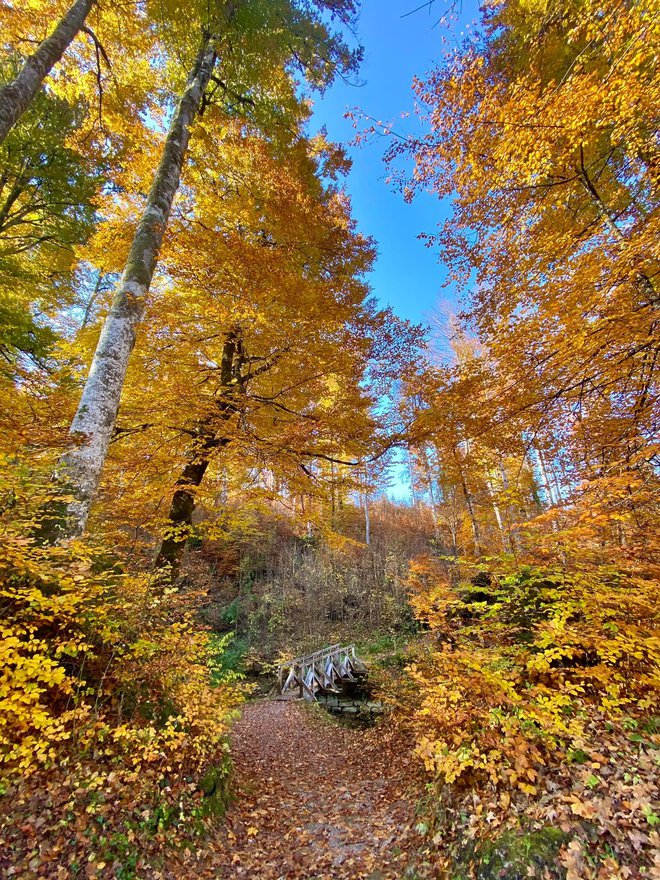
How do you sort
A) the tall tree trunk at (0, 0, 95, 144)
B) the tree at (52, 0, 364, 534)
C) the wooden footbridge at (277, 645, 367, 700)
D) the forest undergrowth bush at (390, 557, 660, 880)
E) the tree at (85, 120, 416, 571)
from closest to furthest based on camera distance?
the forest undergrowth bush at (390, 557, 660, 880)
the tall tree trunk at (0, 0, 95, 144)
the tree at (52, 0, 364, 534)
the tree at (85, 120, 416, 571)
the wooden footbridge at (277, 645, 367, 700)

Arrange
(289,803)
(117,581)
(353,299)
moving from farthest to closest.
Result: (353,299) < (289,803) < (117,581)

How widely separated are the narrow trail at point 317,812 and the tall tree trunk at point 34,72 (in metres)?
7.90

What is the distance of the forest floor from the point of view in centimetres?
340

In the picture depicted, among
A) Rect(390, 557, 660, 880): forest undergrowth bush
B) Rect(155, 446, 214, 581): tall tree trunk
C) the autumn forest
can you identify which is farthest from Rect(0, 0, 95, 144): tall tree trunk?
Rect(390, 557, 660, 880): forest undergrowth bush

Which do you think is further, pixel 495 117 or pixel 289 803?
pixel 289 803

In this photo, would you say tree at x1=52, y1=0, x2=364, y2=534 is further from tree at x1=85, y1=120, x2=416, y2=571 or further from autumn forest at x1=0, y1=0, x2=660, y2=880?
tree at x1=85, y1=120, x2=416, y2=571

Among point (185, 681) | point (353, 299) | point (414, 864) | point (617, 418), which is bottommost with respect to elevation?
point (414, 864)

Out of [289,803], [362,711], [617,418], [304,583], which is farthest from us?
[304,583]

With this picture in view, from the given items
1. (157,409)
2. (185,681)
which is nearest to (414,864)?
(185,681)

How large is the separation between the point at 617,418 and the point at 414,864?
6327 mm

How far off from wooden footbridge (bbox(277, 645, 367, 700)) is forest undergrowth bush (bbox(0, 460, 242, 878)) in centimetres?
707

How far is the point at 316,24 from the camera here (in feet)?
21.8

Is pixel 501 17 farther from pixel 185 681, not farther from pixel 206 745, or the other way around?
pixel 206 745

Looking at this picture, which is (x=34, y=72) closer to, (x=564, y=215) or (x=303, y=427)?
(x=303, y=427)
